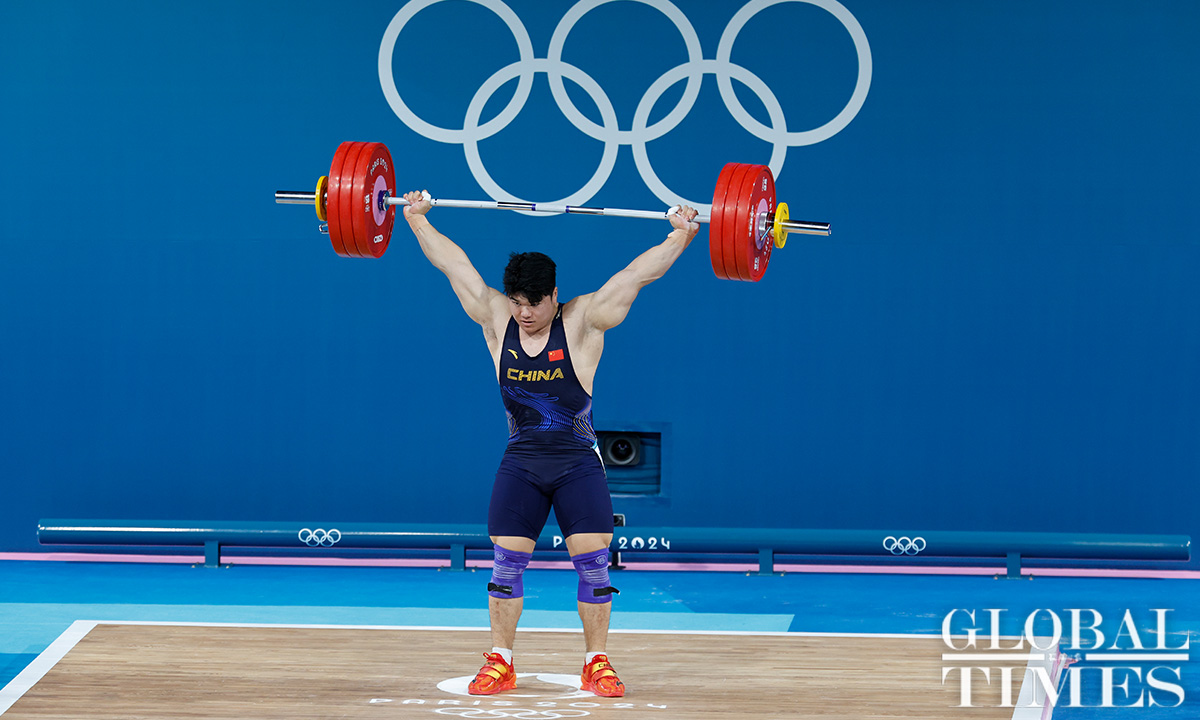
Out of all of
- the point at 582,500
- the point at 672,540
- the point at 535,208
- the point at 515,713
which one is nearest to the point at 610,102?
the point at 535,208

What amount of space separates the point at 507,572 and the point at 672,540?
2.34 meters

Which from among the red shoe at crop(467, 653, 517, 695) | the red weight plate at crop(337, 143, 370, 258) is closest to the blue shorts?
the red shoe at crop(467, 653, 517, 695)

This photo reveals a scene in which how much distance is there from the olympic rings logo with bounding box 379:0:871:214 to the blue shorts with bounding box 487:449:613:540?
8.37ft

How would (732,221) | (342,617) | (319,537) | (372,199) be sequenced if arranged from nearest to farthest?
(732,221) → (372,199) → (342,617) → (319,537)

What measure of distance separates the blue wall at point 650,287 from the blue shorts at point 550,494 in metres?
2.41

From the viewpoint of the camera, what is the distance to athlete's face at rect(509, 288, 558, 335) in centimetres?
395

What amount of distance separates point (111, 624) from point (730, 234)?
2681 millimetres

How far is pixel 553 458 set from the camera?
403 cm

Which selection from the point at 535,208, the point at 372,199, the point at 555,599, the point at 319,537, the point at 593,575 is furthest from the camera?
the point at 319,537

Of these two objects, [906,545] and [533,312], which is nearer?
[533,312]

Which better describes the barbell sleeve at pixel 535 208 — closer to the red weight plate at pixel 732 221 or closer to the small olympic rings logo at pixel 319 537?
Result: the red weight plate at pixel 732 221

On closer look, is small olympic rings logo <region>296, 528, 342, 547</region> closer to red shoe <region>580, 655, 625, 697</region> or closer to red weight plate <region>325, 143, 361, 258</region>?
red weight plate <region>325, 143, 361, 258</region>

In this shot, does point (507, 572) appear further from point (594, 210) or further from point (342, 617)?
point (342, 617)

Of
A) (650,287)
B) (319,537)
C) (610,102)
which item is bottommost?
(319,537)
